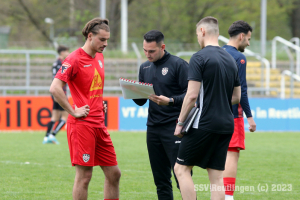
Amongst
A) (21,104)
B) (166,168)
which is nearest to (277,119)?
(21,104)

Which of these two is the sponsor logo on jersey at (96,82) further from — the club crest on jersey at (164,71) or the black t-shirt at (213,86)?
the black t-shirt at (213,86)

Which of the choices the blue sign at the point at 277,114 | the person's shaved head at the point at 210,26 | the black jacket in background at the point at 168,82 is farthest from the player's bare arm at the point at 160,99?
the blue sign at the point at 277,114

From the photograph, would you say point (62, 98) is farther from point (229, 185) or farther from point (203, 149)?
point (229, 185)

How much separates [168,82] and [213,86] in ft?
2.74

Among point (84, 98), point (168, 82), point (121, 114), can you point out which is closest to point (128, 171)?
point (168, 82)

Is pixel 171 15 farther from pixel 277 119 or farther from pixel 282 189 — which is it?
pixel 282 189

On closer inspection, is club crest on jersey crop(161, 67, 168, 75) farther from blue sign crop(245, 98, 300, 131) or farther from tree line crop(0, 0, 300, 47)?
tree line crop(0, 0, 300, 47)

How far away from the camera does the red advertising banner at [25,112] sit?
44.7 ft

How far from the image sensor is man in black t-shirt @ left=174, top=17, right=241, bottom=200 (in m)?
4.21

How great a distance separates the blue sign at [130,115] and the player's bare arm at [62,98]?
956 centimetres

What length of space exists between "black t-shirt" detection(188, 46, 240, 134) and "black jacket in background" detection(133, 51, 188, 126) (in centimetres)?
66

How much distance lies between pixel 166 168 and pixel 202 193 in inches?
49.6

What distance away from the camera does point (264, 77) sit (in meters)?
20.0

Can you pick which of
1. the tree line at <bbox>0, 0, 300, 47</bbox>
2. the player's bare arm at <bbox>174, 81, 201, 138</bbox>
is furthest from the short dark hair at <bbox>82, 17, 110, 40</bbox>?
the tree line at <bbox>0, 0, 300, 47</bbox>
